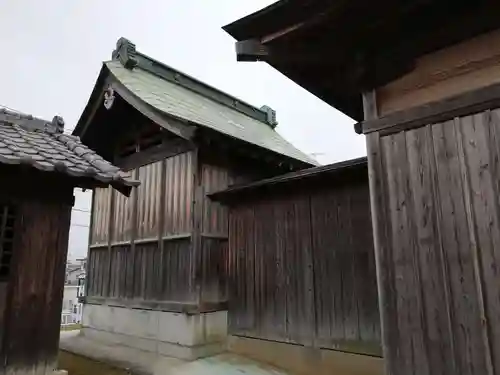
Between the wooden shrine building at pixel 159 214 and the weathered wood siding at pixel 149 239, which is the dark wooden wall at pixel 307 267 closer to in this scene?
the wooden shrine building at pixel 159 214

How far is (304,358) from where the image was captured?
5.99 m

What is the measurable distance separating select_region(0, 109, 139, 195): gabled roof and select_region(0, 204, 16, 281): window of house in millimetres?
696

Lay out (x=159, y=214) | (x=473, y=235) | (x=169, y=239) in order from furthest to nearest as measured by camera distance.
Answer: (x=159, y=214) → (x=169, y=239) → (x=473, y=235)

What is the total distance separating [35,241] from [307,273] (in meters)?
4.02

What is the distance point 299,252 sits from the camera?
639 centimetres

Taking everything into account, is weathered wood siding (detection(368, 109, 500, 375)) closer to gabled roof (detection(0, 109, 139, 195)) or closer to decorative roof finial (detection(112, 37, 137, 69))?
gabled roof (detection(0, 109, 139, 195))

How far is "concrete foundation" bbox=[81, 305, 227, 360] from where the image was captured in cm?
677

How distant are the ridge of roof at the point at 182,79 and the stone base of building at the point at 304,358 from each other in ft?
24.4

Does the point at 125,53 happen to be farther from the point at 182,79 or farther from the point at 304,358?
the point at 304,358

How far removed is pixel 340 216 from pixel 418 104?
313cm

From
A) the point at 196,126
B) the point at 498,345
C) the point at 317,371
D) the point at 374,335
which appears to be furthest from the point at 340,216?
the point at 498,345

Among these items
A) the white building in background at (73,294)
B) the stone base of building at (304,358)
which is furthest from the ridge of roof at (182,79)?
the stone base of building at (304,358)

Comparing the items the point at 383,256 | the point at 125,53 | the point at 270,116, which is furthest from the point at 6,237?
the point at 270,116

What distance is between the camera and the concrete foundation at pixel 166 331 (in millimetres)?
6773
